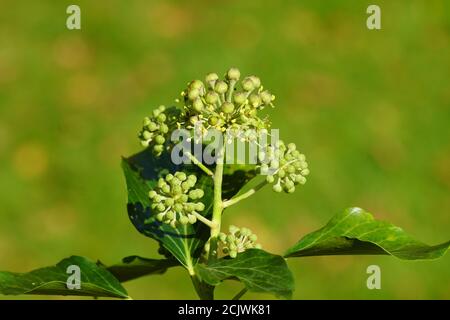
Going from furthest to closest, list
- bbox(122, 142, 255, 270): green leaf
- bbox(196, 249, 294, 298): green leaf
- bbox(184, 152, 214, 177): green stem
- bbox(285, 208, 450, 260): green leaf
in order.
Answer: bbox(122, 142, 255, 270): green leaf < bbox(184, 152, 214, 177): green stem < bbox(285, 208, 450, 260): green leaf < bbox(196, 249, 294, 298): green leaf

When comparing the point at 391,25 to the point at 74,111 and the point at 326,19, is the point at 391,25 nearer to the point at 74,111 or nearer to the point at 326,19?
the point at 326,19

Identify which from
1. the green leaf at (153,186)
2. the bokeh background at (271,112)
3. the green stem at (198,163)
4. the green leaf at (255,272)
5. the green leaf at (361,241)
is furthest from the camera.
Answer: the bokeh background at (271,112)

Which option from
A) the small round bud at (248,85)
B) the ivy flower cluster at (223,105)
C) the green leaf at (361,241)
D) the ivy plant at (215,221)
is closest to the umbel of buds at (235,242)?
the ivy plant at (215,221)

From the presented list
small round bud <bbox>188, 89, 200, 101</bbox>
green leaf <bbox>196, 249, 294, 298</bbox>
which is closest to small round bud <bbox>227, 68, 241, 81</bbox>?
small round bud <bbox>188, 89, 200, 101</bbox>

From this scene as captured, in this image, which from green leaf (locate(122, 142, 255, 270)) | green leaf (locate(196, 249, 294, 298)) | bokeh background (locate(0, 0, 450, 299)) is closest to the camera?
green leaf (locate(196, 249, 294, 298))

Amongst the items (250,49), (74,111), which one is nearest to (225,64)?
(250,49)

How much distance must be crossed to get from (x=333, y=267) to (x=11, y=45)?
11.4 feet

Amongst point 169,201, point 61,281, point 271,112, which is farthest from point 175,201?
point 271,112

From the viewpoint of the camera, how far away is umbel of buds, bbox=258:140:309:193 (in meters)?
1.92

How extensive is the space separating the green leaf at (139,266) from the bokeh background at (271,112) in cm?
297

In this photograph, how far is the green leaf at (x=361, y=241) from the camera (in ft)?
5.88

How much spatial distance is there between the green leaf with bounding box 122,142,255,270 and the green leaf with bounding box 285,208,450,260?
0.27 m

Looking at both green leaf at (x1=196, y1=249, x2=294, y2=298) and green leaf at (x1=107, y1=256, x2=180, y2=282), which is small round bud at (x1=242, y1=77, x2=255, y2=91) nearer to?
green leaf at (x1=196, y1=249, x2=294, y2=298)

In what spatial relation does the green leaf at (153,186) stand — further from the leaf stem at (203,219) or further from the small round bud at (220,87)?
the small round bud at (220,87)
